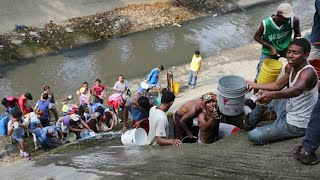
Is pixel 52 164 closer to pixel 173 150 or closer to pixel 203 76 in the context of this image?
pixel 173 150

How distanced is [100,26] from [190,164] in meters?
13.9

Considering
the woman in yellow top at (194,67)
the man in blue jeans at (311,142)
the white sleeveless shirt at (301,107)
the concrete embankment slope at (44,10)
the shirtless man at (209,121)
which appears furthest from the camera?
the concrete embankment slope at (44,10)

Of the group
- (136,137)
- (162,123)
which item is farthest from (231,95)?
(136,137)

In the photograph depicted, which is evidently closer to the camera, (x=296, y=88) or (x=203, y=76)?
(x=296, y=88)

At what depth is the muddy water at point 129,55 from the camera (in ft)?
44.3

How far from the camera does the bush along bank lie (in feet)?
50.6

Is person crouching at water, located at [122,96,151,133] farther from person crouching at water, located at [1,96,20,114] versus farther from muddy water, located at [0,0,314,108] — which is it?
muddy water, located at [0,0,314,108]

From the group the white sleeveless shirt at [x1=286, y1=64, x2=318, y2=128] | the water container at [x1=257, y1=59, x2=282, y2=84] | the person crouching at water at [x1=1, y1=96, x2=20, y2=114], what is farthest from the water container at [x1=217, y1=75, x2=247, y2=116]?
the person crouching at water at [x1=1, y1=96, x2=20, y2=114]

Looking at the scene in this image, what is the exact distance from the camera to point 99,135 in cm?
840

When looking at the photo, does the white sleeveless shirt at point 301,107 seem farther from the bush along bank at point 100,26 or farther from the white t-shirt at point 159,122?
the bush along bank at point 100,26

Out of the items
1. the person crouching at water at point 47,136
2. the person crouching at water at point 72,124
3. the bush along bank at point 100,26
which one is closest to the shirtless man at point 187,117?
the person crouching at water at point 72,124

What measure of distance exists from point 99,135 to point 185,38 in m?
10.0

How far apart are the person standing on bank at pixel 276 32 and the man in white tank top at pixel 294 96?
4.81ft

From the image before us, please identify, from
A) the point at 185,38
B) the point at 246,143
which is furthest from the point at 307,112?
the point at 185,38
